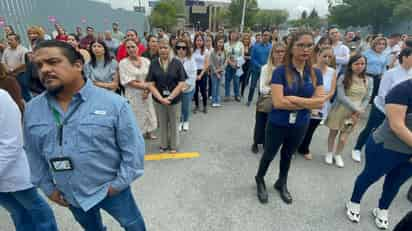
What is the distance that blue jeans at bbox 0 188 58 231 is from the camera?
173cm

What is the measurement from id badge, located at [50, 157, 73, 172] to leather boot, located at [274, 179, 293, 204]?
229 centimetres

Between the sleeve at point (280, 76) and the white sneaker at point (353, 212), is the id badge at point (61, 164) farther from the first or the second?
the white sneaker at point (353, 212)

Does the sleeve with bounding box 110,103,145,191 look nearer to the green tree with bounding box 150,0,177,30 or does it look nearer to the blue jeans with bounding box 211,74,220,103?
the blue jeans with bounding box 211,74,220,103

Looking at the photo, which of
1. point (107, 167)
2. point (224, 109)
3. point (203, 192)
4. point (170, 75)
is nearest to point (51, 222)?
point (107, 167)

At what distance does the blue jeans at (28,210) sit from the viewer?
1.73m

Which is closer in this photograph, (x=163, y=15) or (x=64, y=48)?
(x=64, y=48)

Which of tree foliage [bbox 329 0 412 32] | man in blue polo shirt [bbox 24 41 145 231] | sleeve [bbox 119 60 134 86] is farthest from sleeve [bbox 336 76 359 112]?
tree foliage [bbox 329 0 412 32]

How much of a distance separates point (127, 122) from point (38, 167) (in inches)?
25.3

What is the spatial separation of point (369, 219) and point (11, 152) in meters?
3.26

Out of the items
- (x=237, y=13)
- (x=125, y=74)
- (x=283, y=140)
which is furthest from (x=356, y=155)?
(x=237, y=13)

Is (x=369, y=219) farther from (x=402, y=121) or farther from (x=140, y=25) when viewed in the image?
(x=140, y=25)

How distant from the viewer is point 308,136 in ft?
12.1

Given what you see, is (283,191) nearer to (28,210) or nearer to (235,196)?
(235,196)

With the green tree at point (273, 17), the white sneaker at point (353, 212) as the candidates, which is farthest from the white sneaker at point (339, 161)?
the green tree at point (273, 17)
